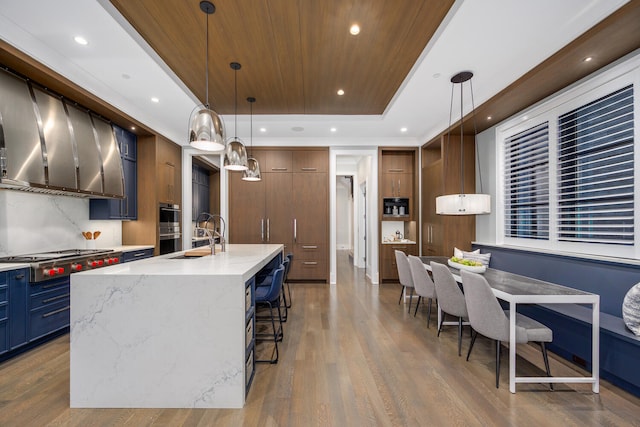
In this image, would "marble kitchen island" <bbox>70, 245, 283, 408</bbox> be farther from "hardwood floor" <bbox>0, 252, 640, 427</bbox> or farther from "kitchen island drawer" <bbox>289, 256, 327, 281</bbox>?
"kitchen island drawer" <bbox>289, 256, 327, 281</bbox>

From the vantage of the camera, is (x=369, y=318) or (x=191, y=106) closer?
(x=369, y=318)

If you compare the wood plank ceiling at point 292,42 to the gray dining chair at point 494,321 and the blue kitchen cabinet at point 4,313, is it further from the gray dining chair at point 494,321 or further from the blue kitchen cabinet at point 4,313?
the blue kitchen cabinet at point 4,313

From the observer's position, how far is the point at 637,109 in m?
2.32

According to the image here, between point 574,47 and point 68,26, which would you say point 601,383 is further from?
point 68,26

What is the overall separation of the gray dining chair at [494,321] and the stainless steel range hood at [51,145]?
402 cm

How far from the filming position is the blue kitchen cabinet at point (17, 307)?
96.9 inches

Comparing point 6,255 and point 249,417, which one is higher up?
point 6,255

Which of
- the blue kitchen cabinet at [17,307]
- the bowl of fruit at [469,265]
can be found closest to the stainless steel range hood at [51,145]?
the blue kitchen cabinet at [17,307]

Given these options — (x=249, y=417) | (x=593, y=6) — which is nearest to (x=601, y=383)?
(x=249, y=417)

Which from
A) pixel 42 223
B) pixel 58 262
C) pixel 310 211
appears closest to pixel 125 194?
pixel 42 223

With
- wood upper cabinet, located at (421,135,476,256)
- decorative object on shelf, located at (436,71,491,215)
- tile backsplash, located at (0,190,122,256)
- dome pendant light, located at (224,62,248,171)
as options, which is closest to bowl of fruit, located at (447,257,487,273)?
decorative object on shelf, located at (436,71,491,215)

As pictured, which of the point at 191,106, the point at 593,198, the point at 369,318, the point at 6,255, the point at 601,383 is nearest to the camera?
the point at 601,383

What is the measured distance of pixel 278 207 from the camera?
220 inches

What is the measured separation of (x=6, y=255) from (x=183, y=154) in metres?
3.15
